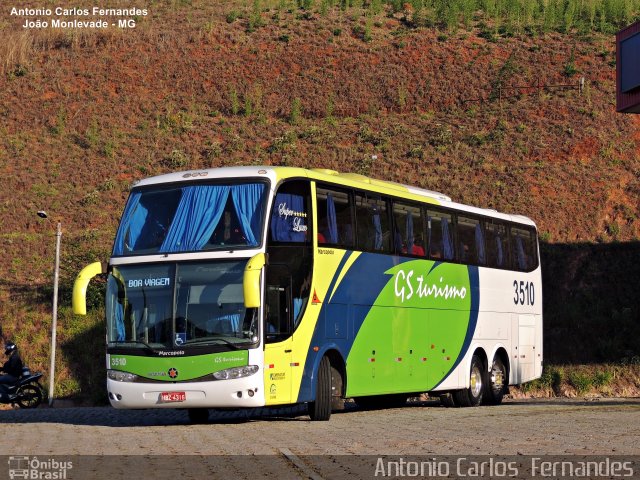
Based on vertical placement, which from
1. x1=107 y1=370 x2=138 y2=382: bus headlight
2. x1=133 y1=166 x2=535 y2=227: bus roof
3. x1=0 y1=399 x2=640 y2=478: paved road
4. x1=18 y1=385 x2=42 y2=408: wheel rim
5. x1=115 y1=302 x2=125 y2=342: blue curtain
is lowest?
x1=18 y1=385 x2=42 y2=408: wheel rim

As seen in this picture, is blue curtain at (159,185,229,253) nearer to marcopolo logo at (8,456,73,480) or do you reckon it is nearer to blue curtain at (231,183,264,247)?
blue curtain at (231,183,264,247)

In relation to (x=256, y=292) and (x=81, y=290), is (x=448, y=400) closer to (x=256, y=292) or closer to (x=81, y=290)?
(x=256, y=292)

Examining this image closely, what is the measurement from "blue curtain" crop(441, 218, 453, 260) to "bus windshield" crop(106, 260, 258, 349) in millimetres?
7804

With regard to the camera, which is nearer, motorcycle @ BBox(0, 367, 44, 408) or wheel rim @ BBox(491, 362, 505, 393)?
wheel rim @ BBox(491, 362, 505, 393)

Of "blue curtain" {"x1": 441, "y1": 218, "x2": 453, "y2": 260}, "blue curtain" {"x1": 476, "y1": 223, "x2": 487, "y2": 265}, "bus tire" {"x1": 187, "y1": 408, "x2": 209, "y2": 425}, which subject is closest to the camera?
"bus tire" {"x1": 187, "y1": 408, "x2": 209, "y2": 425}

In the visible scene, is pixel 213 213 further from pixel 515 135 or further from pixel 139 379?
pixel 515 135

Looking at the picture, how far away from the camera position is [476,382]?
28.0 metres

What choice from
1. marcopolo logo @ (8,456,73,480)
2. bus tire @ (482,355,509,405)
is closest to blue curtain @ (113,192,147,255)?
marcopolo logo @ (8,456,73,480)

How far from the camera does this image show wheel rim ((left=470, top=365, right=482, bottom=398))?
91.3 ft

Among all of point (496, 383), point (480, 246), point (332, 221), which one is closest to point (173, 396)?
point (332, 221)

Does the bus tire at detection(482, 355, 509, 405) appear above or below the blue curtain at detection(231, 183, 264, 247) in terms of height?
A: below

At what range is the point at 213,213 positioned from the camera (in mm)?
20188

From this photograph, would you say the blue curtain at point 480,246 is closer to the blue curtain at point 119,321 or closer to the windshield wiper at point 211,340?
the windshield wiper at point 211,340

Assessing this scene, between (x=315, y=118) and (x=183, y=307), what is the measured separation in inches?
2009
